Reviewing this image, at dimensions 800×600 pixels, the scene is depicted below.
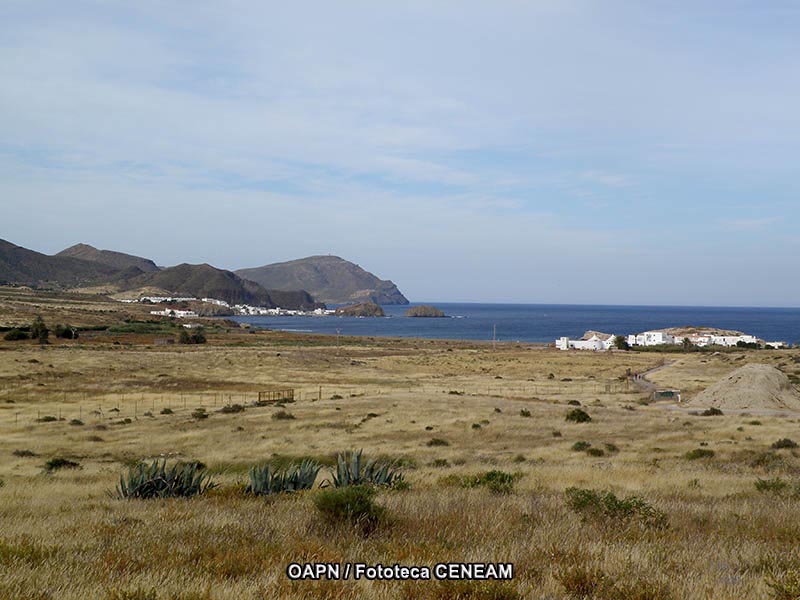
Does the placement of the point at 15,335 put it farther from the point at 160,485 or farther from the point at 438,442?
the point at 160,485

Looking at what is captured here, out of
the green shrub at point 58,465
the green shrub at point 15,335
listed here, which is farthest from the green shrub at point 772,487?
the green shrub at point 15,335

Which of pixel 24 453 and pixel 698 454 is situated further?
pixel 24 453

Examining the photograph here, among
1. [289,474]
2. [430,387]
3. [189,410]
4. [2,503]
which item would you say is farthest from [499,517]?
[430,387]

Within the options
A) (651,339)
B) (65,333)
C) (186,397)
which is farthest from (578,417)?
(651,339)

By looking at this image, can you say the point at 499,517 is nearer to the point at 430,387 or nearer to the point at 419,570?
the point at 419,570

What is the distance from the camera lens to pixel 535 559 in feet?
20.4

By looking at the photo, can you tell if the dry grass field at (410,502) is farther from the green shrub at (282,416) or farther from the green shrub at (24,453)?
the green shrub at (282,416)

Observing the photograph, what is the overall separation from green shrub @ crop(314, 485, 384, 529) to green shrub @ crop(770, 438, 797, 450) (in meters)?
21.6

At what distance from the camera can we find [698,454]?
22328 mm

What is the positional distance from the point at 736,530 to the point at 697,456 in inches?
612

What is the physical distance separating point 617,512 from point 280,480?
6306 millimetres

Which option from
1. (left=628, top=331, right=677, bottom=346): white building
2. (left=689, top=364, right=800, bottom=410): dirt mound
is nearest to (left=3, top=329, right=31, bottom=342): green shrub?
(left=689, top=364, right=800, bottom=410): dirt mound

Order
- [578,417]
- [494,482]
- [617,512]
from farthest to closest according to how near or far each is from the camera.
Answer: [578,417]
[494,482]
[617,512]

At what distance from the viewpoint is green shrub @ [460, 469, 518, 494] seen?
12.2 meters
